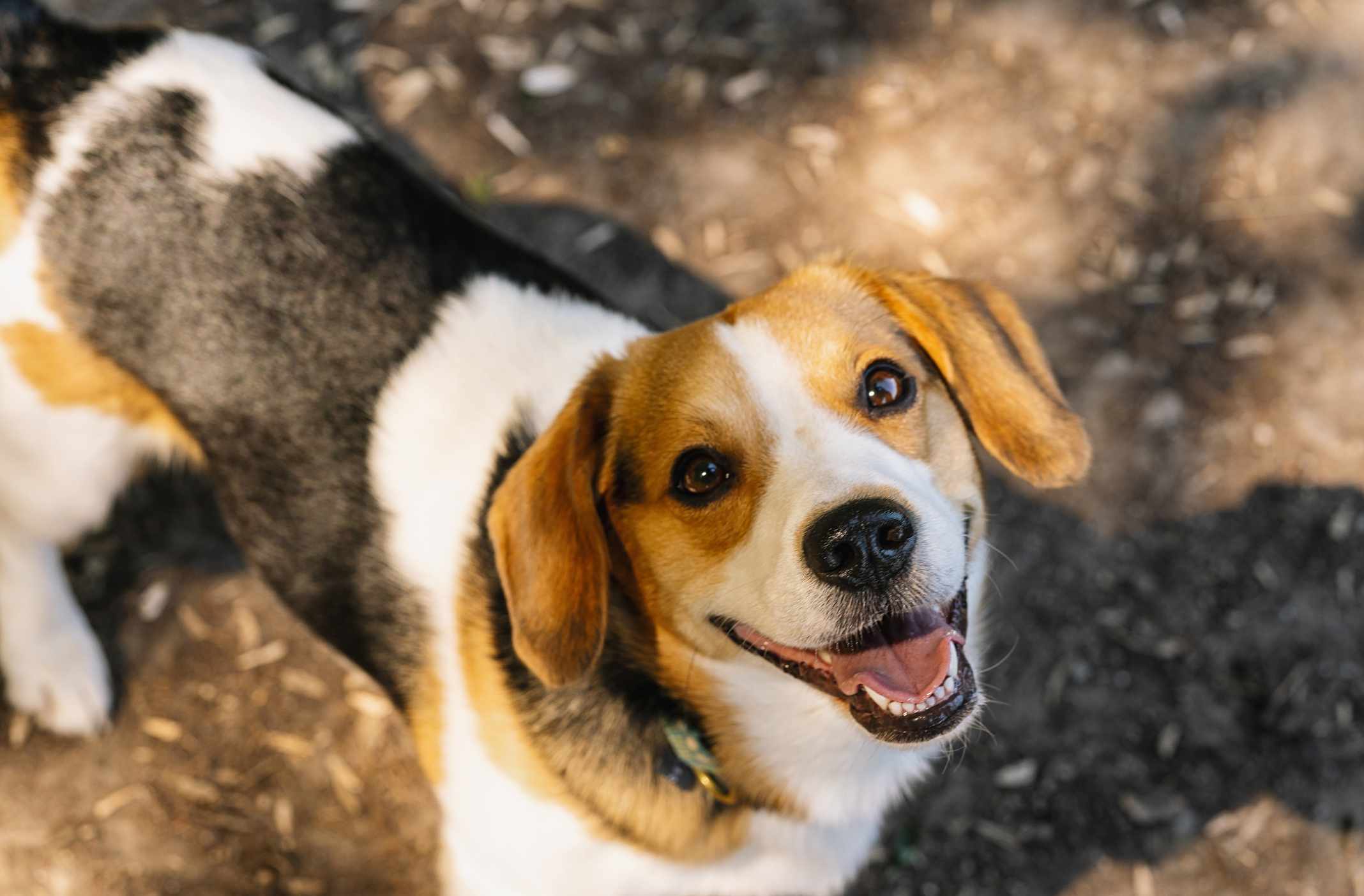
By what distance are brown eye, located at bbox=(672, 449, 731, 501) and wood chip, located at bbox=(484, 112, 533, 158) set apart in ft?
9.83

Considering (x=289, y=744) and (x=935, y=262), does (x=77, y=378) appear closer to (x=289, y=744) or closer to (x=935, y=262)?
(x=289, y=744)

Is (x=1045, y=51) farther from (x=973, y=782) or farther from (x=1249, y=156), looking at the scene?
(x=973, y=782)

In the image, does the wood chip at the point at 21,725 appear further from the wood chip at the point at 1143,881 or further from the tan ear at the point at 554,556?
the wood chip at the point at 1143,881

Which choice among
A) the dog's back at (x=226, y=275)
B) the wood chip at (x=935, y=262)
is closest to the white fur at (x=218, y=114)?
the dog's back at (x=226, y=275)

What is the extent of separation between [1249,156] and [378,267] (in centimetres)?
409

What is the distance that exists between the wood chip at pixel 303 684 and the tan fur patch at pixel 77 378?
114 cm

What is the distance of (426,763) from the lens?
3246mm

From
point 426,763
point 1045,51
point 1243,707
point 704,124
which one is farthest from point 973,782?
point 1045,51

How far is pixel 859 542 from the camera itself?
2.23 metres

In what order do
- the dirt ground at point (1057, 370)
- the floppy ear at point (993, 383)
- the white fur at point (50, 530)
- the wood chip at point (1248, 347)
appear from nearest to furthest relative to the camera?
the floppy ear at point (993, 383)
the white fur at point (50, 530)
the dirt ground at point (1057, 370)
the wood chip at point (1248, 347)

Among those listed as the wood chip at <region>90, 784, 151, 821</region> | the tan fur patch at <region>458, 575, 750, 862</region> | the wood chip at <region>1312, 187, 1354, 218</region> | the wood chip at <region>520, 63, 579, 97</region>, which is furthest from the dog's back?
the wood chip at <region>1312, 187, 1354, 218</region>

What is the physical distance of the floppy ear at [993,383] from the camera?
2.70 m

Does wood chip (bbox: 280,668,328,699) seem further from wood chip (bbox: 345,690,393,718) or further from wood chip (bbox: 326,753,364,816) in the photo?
wood chip (bbox: 326,753,364,816)

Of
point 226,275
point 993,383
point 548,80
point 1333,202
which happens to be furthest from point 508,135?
point 1333,202
